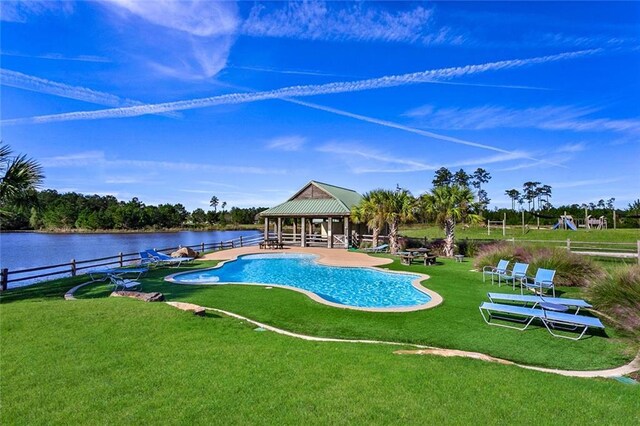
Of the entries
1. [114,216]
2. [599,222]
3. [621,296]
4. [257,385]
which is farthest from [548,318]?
[114,216]

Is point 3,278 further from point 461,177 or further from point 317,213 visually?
point 461,177

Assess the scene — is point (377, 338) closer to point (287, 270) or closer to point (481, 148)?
point (287, 270)

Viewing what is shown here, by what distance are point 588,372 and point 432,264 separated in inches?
437

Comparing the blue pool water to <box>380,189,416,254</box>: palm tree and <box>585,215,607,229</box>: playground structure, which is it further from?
<box>585,215,607,229</box>: playground structure

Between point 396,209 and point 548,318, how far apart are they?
571 inches

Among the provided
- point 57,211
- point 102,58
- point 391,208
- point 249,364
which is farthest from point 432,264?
point 57,211

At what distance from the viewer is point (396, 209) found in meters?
20.8

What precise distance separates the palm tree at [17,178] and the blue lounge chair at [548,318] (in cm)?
1205

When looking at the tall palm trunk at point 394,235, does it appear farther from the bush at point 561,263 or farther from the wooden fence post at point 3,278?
the wooden fence post at point 3,278

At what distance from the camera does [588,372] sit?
5.00 metres

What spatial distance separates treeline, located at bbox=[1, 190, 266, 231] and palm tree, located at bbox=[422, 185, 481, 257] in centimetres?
6379

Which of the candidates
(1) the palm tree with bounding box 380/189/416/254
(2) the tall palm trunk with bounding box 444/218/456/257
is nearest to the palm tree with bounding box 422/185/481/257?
(2) the tall palm trunk with bounding box 444/218/456/257

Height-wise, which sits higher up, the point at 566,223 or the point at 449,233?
the point at 566,223

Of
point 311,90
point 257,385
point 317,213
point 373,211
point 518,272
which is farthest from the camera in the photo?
point 317,213
